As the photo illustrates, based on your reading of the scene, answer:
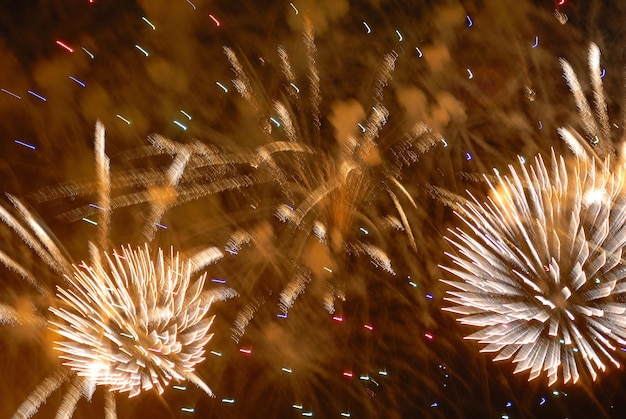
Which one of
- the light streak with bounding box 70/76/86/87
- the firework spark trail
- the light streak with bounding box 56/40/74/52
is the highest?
the light streak with bounding box 56/40/74/52

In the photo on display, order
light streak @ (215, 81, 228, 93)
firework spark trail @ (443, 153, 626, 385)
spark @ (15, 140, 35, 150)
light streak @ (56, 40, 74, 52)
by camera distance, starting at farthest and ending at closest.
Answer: light streak @ (215, 81, 228, 93) → spark @ (15, 140, 35, 150) → light streak @ (56, 40, 74, 52) → firework spark trail @ (443, 153, 626, 385)

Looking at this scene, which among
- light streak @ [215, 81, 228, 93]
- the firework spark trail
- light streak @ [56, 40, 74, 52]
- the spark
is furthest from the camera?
light streak @ [215, 81, 228, 93]

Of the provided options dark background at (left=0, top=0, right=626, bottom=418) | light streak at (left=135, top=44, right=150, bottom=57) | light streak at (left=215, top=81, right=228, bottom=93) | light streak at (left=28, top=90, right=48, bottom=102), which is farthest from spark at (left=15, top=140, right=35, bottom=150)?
light streak at (left=215, top=81, right=228, bottom=93)

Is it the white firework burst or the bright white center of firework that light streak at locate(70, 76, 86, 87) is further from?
the bright white center of firework

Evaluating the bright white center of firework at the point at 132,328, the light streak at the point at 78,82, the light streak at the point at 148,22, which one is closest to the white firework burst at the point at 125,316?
the bright white center of firework at the point at 132,328

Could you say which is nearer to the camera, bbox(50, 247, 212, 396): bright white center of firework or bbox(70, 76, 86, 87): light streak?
bbox(50, 247, 212, 396): bright white center of firework

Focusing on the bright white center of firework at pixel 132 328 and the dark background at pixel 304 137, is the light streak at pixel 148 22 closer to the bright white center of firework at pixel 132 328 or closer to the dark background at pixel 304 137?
the dark background at pixel 304 137

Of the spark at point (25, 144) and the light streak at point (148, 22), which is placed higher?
the light streak at point (148, 22)

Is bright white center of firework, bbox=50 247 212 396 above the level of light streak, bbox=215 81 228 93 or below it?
below

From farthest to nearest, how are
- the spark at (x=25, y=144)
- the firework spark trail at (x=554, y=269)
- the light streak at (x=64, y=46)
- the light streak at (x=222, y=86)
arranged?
1. the light streak at (x=222, y=86)
2. the spark at (x=25, y=144)
3. the light streak at (x=64, y=46)
4. the firework spark trail at (x=554, y=269)
